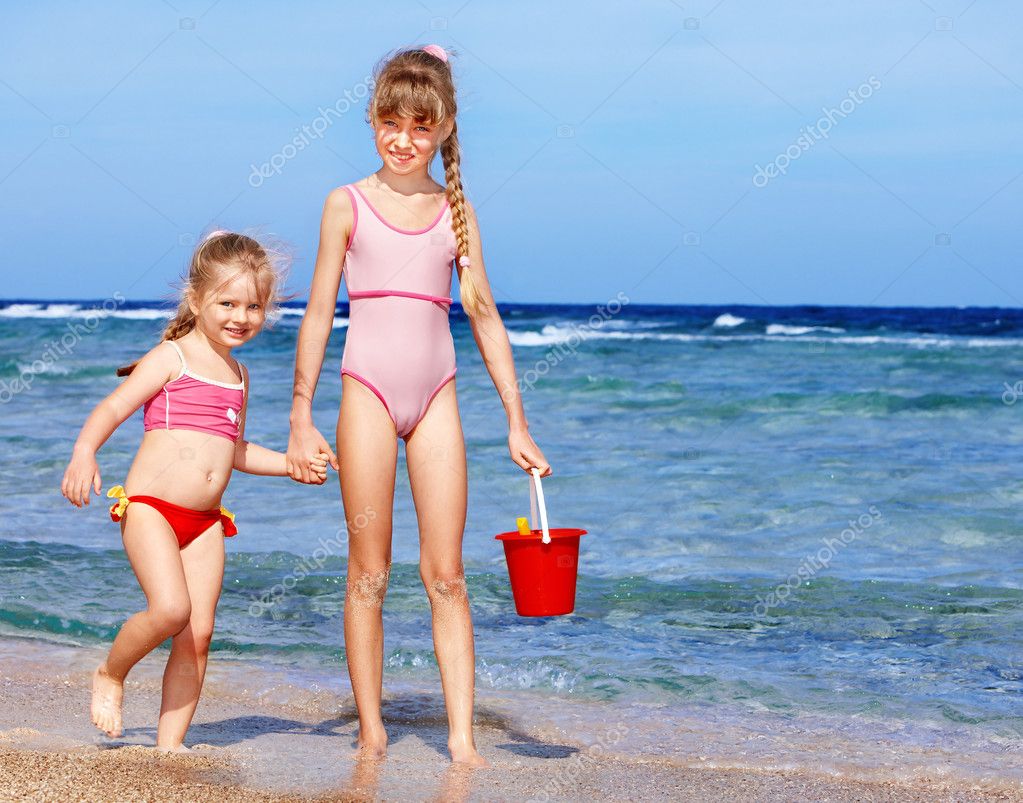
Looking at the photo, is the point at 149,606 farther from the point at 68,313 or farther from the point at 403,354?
the point at 68,313

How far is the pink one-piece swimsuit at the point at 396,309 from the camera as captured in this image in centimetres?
338

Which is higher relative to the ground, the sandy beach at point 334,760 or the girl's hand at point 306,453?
the girl's hand at point 306,453

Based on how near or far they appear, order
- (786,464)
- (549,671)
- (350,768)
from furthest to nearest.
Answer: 1. (786,464)
2. (549,671)
3. (350,768)

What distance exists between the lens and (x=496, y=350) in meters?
3.54

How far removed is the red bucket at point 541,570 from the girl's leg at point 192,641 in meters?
0.79

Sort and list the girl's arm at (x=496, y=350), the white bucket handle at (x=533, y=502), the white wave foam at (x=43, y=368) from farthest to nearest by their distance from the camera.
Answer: the white wave foam at (x=43, y=368) → the girl's arm at (x=496, y=350) → the white bucket handle at (x=533, y=502)

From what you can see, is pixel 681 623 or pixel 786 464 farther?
pixel 786 464

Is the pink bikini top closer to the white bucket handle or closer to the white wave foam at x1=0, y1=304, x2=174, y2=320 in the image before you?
the white bucket handle

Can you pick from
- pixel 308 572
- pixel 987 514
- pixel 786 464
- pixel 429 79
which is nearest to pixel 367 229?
pixel 429 79

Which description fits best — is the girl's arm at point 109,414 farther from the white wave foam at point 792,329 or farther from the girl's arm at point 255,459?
the white wave foam at point 792,329

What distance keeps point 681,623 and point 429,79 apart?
2.81 m

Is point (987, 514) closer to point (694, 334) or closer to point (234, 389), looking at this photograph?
point (234, 389)

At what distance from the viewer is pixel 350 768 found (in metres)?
3.31

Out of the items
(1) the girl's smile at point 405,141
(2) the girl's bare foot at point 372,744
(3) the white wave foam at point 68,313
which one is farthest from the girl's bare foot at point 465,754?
(3) the white wave foam at point 68,313
